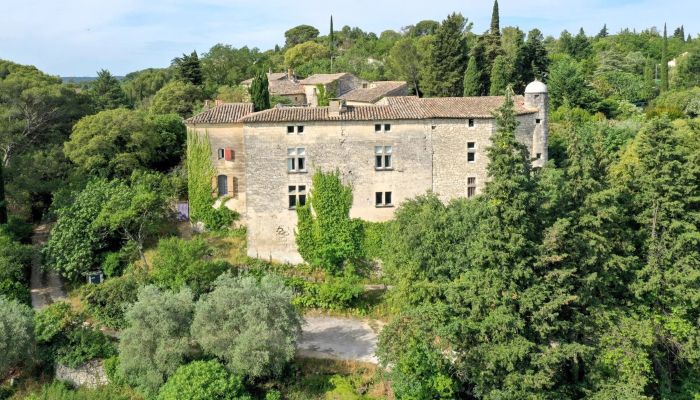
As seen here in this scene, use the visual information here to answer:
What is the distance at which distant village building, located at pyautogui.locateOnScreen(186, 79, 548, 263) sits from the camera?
33.0 metres

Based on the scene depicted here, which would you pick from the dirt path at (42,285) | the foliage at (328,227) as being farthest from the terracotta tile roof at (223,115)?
the dirt path at (42,285)

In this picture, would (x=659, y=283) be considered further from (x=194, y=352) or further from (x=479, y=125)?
(x=194, y=352)

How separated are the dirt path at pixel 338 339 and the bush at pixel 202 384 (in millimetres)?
4325

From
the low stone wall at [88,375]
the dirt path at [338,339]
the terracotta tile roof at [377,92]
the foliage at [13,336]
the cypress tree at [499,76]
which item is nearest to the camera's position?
the foliage at [13,336]

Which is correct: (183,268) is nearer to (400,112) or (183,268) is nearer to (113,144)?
(400,112)

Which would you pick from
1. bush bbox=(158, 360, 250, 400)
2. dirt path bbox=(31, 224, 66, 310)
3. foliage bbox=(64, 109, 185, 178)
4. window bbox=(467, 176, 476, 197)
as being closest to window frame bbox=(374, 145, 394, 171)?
window bbox=(467, 176, 476, 197)

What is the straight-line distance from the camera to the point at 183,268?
2944 centimetres

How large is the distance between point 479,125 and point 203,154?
54.2 ft

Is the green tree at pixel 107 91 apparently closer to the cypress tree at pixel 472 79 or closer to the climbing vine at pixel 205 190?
the climbing vine at pixel 205 190

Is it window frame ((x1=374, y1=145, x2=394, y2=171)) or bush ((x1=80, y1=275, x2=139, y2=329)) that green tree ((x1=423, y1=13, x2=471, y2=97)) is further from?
bush ((x1=80, y1=275, x2=139, y2=329))

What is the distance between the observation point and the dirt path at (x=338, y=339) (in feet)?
87.9

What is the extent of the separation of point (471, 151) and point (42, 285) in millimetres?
26439

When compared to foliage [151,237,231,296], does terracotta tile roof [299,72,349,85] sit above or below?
above

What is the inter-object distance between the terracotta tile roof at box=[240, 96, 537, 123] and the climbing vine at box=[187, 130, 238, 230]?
11.7 feet
